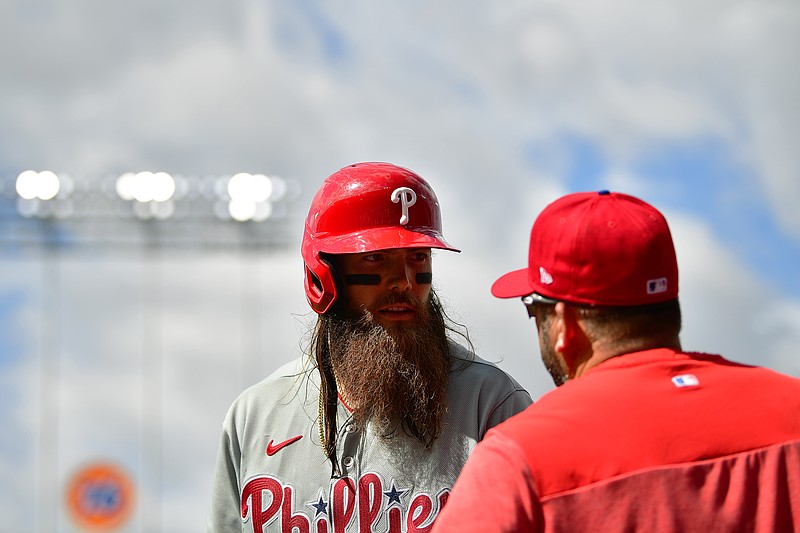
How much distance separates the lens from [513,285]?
302cm

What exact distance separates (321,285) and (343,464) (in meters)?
0.67

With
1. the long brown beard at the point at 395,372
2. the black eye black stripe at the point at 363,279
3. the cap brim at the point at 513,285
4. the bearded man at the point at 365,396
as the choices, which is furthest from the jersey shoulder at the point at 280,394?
the cap brim at the point at 513,285

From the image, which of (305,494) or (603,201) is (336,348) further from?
(603,201)

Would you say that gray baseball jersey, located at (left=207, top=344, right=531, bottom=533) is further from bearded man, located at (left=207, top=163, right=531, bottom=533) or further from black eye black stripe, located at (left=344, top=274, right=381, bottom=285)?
black eye black stripe, located at (left=344, top=274, right=381, bottom=285)

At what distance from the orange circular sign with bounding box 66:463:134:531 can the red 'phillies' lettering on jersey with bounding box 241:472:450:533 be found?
23761 millimetres

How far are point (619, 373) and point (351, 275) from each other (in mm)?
1706

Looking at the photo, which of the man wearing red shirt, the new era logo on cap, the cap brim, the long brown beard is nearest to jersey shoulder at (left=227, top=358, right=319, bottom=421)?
the long brown beard

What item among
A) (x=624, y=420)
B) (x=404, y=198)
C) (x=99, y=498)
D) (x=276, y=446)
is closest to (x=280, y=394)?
(x=276, y=446)

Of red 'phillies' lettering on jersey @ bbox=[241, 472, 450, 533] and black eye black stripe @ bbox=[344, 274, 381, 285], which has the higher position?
black eye black stripe @ bbox=[344, 274, 381, 285]

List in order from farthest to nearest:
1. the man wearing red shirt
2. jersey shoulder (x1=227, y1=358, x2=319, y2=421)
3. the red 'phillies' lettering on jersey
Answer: jersey shoulder (x1=227, y1=358, x2=319, y2=421), the red 'phillies' lettering on jersey, the man wearing red shirt

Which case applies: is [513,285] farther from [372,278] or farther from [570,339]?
[372,278]

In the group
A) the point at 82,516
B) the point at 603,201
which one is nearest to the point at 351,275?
the point at 603,201

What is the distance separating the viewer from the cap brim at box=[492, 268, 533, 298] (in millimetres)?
2934

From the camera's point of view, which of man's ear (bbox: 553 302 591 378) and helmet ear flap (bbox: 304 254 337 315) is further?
helmet ear flap (bbox: 304 254 337 315)
